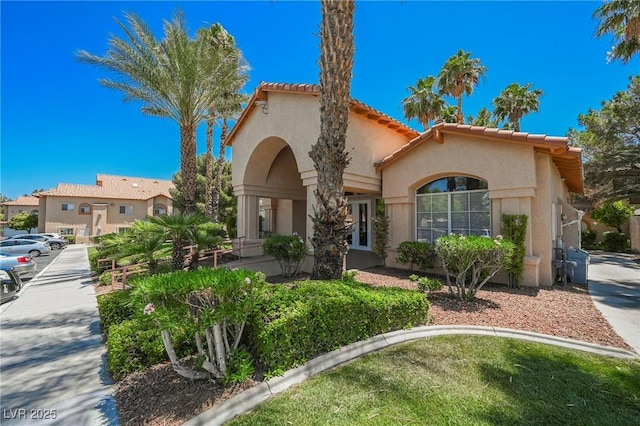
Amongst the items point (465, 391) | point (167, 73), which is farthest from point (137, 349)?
point (167, 73)

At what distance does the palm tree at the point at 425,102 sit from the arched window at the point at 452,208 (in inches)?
612

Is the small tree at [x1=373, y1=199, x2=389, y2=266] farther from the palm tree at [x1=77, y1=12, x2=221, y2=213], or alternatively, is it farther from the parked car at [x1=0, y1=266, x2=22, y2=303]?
the parked car at [x1=0, y1=266, x2=22, y2=303]

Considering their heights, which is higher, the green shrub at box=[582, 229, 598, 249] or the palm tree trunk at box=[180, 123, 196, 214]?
the palm tree trunk at box=[180, 123, 196, 214]

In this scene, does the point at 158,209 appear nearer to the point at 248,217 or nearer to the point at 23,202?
the point at 23,202

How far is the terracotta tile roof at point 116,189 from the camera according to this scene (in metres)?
37.8

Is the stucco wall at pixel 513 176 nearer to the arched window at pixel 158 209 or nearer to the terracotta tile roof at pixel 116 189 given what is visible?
the arched window at pixel 158 209

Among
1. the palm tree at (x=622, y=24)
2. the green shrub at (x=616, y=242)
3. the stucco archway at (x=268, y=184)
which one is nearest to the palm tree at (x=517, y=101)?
the palm tree at (x=622, y=24)

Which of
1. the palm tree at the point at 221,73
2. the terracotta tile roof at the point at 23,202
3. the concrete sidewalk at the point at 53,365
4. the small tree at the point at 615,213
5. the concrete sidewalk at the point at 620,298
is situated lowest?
the concrete sidewalk at the point at 53,365

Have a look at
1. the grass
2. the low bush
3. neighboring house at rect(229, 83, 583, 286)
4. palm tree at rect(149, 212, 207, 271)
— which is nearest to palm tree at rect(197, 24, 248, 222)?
neighboring house at rect(229, 83, 583, 286)

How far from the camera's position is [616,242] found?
25.6m

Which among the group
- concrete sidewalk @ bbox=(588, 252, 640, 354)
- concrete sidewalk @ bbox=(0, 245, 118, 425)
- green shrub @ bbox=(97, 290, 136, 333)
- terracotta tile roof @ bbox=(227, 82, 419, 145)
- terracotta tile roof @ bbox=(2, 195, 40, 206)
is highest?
terracotta tile roof @ bbox=(227, 82, 419, 145)

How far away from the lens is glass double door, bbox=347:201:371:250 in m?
17.2

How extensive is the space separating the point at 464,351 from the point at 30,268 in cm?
1925

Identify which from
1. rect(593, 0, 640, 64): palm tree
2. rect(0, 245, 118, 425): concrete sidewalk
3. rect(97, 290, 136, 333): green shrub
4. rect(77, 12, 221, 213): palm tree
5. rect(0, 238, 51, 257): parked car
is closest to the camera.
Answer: rect(0, 245, 118, 425): concrete sidewalk
